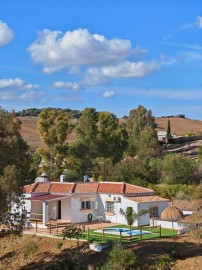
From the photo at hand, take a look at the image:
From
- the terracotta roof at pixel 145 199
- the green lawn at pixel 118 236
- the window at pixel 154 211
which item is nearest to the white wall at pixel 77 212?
the terracotta roof at pixel 145 199

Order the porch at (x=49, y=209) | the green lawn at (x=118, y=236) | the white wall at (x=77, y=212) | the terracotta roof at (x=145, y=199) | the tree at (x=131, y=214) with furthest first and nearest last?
1. the white wall at (x=77, y=212)
2. the porch at (x=49, y=209)
3. the terracotta roof at (x=145, y=199)
4. the tree at (x=131, y=214)
5. the green lawn at (x=118, y=236)

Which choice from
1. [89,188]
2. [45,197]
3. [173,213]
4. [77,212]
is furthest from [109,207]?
[173,213]

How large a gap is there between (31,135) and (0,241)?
264 ft

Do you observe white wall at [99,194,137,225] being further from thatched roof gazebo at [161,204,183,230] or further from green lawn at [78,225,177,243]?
thatched roof gazebo at [161,204,183,230]

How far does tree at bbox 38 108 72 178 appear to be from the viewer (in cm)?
5825

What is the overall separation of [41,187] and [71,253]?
45.6 feet

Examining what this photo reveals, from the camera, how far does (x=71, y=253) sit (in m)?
31.3

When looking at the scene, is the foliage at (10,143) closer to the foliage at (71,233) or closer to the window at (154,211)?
the foliage at (71,233)

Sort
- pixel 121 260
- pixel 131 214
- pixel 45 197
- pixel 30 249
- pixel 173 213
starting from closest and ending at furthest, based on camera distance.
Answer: pixel 121 260, pixel 30 249, pixel 173 213, pixel 131 214, pixel 45 197

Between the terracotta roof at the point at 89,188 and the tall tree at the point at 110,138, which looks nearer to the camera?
the terracotta roof at the point at 89,188

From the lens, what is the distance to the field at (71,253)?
28125 mm

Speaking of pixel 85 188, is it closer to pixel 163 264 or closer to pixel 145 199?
pixel 145 199

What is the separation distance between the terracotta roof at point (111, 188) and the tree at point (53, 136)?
607 inches

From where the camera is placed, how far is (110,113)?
2721 inches
